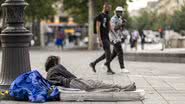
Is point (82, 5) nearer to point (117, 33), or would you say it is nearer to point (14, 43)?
point (117, 33)

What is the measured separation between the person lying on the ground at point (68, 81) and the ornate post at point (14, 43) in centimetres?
52

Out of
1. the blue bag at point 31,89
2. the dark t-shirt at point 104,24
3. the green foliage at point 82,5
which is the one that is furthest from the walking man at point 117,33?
the green foliage at point 82,5

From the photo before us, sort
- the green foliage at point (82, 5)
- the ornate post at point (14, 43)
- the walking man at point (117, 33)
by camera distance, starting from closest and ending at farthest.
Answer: the ornate post at point (14, 43)
the walking man at point (117, 33)
the green foliage at point (82, 5)

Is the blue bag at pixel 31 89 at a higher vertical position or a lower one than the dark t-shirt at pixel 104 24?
lower

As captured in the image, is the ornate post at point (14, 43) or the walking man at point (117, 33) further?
the walking man at point (117, 33)

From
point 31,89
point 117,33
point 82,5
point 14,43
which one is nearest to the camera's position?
point 31,89

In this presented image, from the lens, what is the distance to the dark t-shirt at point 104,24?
1498 cm

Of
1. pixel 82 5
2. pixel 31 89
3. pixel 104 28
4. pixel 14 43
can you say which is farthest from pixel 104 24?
pixel 82 5

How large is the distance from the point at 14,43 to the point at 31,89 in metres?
1.08

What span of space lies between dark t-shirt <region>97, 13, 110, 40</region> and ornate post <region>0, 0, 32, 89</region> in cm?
451

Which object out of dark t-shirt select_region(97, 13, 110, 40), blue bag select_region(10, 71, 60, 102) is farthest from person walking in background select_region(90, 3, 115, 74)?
blue bag select_region(10, 71, 60, 102)

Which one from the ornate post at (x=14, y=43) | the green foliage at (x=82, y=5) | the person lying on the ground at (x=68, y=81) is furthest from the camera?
the green foliage at (x=82, y=5)

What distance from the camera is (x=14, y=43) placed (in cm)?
1059

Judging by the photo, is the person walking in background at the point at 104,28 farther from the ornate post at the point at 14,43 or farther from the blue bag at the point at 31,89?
the blue bag at the point at 31,89
